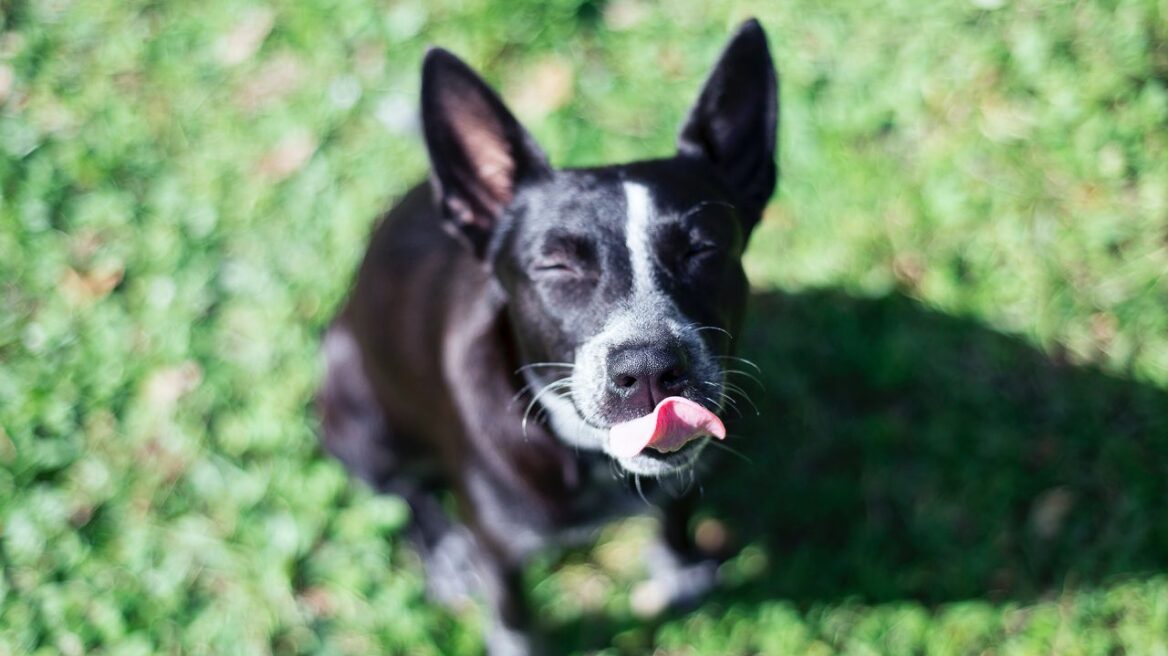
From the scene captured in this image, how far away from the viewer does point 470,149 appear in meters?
2.99

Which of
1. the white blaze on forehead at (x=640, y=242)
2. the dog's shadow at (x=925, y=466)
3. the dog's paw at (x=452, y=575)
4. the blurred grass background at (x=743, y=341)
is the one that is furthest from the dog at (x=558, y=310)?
the blurred grass background at (x=743, y=341)

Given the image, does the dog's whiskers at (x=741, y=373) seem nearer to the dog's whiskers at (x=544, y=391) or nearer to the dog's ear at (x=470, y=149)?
the dog's whiskers at (x=544, y=391)

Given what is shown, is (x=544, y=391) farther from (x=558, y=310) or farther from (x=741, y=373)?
(x=741, y=373)

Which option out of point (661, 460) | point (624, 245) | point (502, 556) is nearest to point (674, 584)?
point (502, 556)

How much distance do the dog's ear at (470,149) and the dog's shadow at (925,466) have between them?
141 centimetres

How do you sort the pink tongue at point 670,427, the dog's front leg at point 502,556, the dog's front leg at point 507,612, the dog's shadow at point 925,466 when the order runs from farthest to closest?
1. the dog's shadow at point 925,466
2. the dog's front leg at point 507,612
3. the dog's front leg at point 502,556
4. the pink tongue at point 670,427

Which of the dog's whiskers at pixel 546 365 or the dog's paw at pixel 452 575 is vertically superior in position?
the dog's whiskers at pixel 546 365

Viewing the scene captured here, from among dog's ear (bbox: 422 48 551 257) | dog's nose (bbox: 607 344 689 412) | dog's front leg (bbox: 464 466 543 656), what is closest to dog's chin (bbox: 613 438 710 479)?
dog's nose (bbox: 607 344 689 412)

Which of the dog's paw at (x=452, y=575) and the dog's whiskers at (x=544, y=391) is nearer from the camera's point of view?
the dog's whiskers at (x=544, y=391)

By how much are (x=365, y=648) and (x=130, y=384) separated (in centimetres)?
160

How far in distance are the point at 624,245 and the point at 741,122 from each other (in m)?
0.59

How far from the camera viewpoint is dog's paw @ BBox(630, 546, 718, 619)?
3867mm

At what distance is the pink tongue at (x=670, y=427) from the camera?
258 cm

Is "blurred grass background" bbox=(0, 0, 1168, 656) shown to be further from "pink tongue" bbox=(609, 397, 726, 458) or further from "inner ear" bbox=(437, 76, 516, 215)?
"inner ear" bbox=(437, 76, 516, 215)
